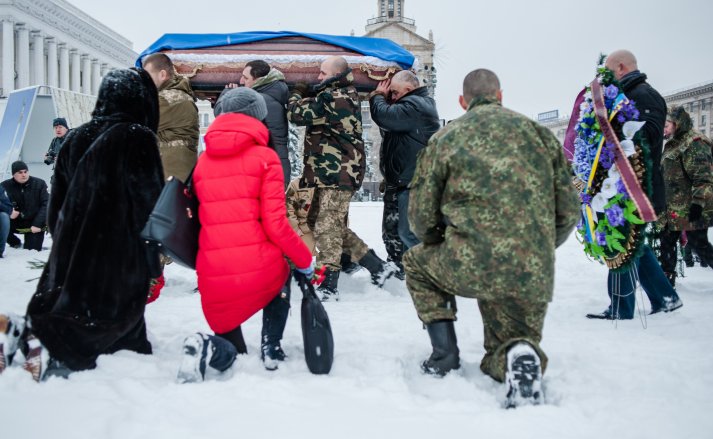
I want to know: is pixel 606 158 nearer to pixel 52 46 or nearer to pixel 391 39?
pixel 391 39

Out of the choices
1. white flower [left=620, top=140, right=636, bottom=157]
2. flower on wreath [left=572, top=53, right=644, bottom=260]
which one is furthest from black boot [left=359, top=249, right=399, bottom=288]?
white flower [left=620, top=140, right=636, bottom=157]

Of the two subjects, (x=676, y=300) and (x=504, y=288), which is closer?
(x=504, y=288)

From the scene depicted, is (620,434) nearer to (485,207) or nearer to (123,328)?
(485,207)

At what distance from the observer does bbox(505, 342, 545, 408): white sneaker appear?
264 cm

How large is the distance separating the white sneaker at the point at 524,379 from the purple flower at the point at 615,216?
2.26 meters

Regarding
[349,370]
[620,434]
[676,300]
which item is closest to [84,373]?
[349,370]

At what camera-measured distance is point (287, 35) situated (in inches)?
268

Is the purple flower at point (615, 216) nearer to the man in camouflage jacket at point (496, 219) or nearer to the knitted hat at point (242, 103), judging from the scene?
the man in camouflage jacket at point (496, 219)

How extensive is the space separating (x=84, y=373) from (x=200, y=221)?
40.7 inches

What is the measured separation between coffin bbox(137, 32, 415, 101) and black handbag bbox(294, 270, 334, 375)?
12.6 feet

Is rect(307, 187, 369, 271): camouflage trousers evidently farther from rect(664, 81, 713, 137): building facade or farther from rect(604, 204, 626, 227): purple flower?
rect(664, 81, 713, 137): building facade

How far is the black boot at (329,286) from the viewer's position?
214 inches

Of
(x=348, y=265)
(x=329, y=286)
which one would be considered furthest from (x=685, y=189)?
(x=329, y=286)

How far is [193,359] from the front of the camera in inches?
112
